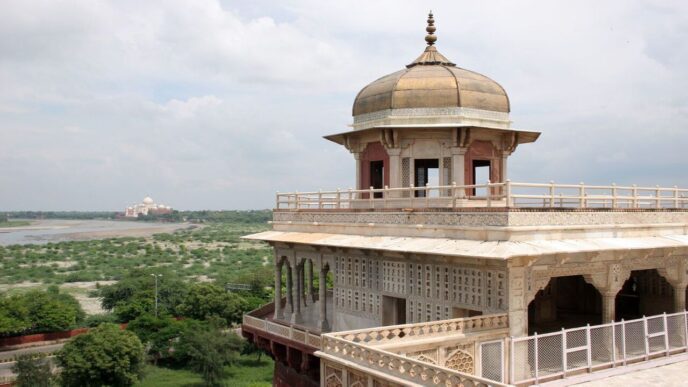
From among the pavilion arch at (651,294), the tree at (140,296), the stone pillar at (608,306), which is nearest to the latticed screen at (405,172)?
the pavilion arch at (651,294)

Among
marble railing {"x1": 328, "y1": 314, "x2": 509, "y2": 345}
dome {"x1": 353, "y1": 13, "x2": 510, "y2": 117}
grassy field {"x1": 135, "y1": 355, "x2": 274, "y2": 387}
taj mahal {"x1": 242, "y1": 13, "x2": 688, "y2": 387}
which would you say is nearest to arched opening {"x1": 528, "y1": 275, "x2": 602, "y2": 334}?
taj mahal {"x1": 242, "y1": 13, "x2": 688, "y2": 387}

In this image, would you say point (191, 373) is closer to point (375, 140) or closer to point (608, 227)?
point (375, 140)

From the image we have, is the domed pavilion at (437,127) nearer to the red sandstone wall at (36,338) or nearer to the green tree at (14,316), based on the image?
the red sandstone wall at (36,338)

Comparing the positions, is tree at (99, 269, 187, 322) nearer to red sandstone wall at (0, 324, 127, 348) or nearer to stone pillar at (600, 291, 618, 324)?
red sandstone wall at (0, 324, 127, 348)

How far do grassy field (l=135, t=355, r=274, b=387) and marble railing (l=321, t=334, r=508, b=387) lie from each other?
28.6 metres

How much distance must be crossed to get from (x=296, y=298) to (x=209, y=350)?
2185 cm

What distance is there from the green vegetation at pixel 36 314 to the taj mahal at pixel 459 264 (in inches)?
1142

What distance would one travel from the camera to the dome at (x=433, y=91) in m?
18.2

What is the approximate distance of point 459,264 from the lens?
13672mm

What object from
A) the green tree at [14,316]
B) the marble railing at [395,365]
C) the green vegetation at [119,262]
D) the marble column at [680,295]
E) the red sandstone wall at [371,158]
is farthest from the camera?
the green vegetation at [119,262]

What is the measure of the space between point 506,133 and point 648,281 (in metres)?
5.35

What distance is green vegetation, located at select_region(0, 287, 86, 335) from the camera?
145 ft

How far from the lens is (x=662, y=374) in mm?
12469

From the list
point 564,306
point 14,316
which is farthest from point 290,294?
point 14,316
